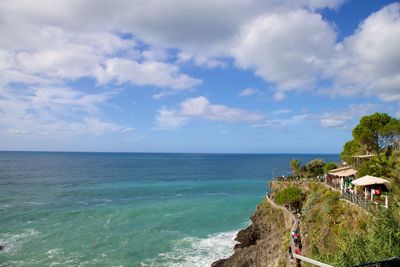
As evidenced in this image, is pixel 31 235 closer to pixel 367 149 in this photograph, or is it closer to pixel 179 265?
pixel 179 265

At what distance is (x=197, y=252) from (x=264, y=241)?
6.76 meters

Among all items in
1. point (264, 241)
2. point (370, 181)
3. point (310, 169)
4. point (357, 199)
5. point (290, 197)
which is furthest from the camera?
point (310, 169)

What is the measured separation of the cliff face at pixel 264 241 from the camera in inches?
1013

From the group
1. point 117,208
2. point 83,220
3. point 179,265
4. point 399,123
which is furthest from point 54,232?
point 399,123

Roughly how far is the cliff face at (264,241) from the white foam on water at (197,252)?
4.99ft

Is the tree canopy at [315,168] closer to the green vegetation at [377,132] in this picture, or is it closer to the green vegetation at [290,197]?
the green vegetation at [377,132]

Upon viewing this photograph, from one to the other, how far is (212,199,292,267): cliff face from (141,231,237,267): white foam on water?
1520 millimetres

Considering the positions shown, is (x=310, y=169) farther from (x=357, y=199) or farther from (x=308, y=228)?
(x=357, y=199)

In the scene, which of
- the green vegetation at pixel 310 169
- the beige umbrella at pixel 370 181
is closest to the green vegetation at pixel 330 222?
the beige umbrella at pixel 370 181

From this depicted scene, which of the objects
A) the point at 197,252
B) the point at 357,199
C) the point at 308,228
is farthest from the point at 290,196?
the point at 357,199

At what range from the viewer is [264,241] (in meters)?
30.4

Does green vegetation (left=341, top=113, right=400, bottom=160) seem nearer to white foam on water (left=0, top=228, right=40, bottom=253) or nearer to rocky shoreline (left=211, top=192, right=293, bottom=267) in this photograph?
→ rocky shoreline (left=211, top=192, right=293, bottom=267)

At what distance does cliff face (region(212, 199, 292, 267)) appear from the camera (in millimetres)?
25734

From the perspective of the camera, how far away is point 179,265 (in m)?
27.5
